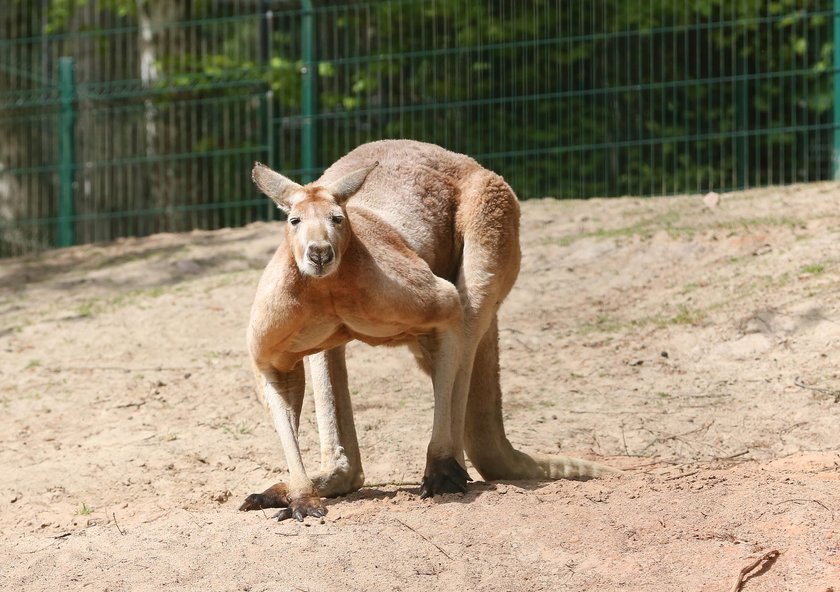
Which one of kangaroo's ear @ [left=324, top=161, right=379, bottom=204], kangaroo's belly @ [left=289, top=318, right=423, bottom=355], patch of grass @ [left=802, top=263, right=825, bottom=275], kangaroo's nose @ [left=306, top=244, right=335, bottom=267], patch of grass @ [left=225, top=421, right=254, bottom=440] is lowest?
patch of grass @ [left=225, top=421, right=254, bottom=440]

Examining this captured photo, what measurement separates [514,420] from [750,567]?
3237 millimetres

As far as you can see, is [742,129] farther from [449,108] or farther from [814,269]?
[814,269]

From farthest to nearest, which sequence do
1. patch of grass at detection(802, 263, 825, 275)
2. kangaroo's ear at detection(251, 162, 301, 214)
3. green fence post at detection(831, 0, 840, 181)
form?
green fence post at detection(831, 0, 840, 181) → patch of grass at detection(802, 263, 825, 275) → kangaroo's ear at detection(251, 162, 301, 214)

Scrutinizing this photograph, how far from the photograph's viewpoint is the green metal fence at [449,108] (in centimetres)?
1277

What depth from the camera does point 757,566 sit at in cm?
449

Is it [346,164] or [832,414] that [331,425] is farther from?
[832,414]

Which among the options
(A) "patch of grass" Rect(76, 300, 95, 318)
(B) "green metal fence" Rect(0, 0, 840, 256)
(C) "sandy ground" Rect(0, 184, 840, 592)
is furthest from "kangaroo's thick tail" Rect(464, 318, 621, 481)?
(B) "green metal fence" Rect(0, 0, 840, 256)

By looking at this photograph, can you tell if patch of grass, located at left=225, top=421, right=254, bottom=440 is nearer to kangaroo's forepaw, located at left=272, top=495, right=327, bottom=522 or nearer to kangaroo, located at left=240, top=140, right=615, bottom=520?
kangaroo, located at left=240, top=140, right=615, bottom=520

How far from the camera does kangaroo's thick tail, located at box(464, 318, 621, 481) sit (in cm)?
627

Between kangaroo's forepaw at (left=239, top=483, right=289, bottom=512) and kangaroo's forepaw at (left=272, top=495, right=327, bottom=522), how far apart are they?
145 mm

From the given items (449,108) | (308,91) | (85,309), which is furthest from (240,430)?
(449,108)

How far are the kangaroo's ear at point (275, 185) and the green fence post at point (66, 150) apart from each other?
8679mm

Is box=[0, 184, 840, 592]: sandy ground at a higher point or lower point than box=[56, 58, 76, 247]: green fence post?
lower

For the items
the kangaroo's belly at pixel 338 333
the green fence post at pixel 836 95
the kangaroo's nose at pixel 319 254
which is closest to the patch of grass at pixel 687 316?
the green fence post at pixel 836 95
